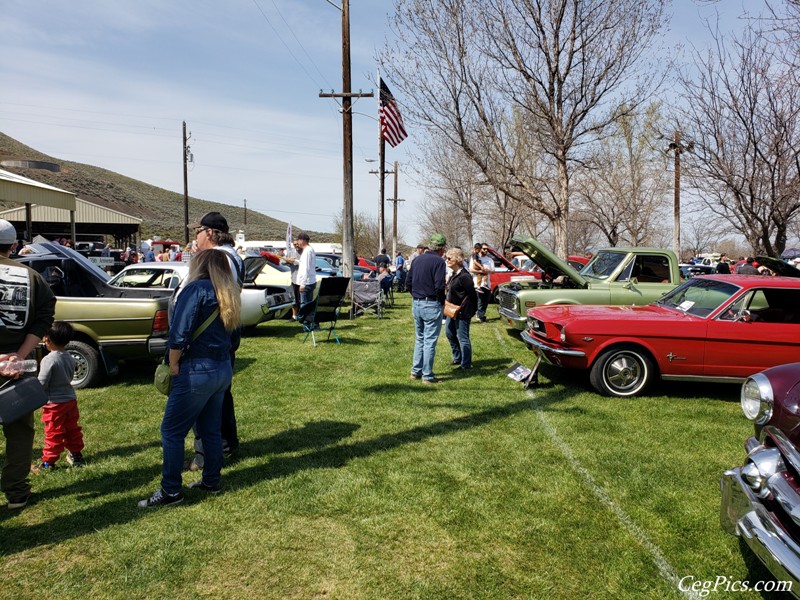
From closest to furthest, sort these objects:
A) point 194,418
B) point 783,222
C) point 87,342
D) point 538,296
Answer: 1. point 194,418
2. point 87,342
3. point 538,296
4. point 783,222

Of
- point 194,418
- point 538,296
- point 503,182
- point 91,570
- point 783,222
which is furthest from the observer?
point 503,182

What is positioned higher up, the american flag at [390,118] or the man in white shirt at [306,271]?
the american flag at [390,118]

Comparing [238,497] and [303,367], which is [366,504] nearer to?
[238,497]

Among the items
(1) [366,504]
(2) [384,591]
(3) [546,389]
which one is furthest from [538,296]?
(2) [384,591]

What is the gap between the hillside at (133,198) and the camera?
73.2 metres

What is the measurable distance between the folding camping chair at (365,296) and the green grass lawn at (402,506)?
7.57 metres

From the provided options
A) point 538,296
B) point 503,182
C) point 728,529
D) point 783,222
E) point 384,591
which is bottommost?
point 384,591

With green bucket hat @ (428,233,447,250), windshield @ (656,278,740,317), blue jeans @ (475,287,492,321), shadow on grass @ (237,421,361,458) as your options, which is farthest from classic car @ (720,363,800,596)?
blue jeans @ (475,287,492,321)

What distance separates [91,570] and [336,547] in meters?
1.33

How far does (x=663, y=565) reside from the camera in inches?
123

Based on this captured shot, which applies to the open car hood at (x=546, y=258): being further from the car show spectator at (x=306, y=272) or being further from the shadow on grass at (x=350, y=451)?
the shadow on grass at (x=350, y=451)

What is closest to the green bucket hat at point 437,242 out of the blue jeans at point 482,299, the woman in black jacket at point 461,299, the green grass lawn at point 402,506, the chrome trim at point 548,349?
the woman in black jacket at point 461,299

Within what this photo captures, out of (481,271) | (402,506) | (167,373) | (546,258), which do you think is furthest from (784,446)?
(481,271)

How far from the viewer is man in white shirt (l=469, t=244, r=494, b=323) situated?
1210 centimetres
